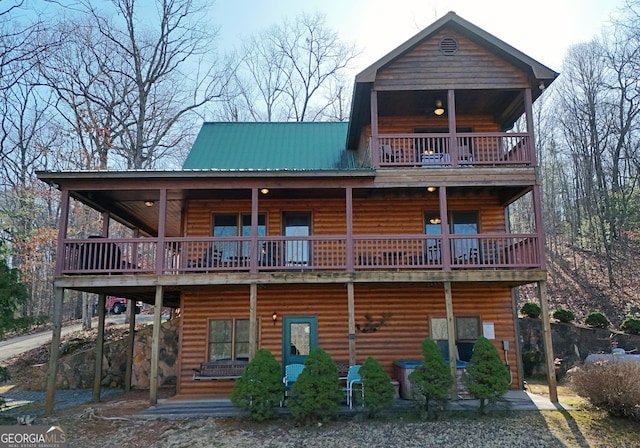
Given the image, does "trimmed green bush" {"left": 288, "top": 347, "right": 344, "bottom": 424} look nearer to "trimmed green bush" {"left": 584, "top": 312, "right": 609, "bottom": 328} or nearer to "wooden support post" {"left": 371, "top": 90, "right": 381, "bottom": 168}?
"wooden support post" {"left": 371, "top": 90, "right": 381, "bottom": 168}

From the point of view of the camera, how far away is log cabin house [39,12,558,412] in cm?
1140

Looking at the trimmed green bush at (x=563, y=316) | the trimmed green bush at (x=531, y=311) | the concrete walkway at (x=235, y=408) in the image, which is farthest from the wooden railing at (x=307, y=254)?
the trimmed green bush at (x=563, y=316)

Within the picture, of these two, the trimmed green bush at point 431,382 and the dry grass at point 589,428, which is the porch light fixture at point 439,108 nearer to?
the trimmed green bush at point 431,382

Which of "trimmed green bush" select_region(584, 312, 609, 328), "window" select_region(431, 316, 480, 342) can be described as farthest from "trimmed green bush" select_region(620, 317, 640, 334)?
"window" select_region(431, 316, 480, 342)

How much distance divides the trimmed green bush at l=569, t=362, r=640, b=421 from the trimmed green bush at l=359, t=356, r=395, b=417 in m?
4.08

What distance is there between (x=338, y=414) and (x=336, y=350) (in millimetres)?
3475

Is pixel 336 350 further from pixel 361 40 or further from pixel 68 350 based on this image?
pixel 361 40

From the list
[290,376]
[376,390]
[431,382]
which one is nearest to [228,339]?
[290,376]

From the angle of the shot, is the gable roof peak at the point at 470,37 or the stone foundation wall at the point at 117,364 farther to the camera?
the stone foundation wall at the point at 117,364

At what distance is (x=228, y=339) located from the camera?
13.2 meters

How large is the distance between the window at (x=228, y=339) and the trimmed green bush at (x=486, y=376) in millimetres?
6134

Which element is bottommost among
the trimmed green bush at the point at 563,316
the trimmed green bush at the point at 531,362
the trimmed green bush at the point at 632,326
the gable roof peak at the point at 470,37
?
the trimmed green bush at the point at 531,362

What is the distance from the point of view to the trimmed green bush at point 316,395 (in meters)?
9.02

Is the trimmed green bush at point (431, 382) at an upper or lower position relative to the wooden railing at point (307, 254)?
lower
